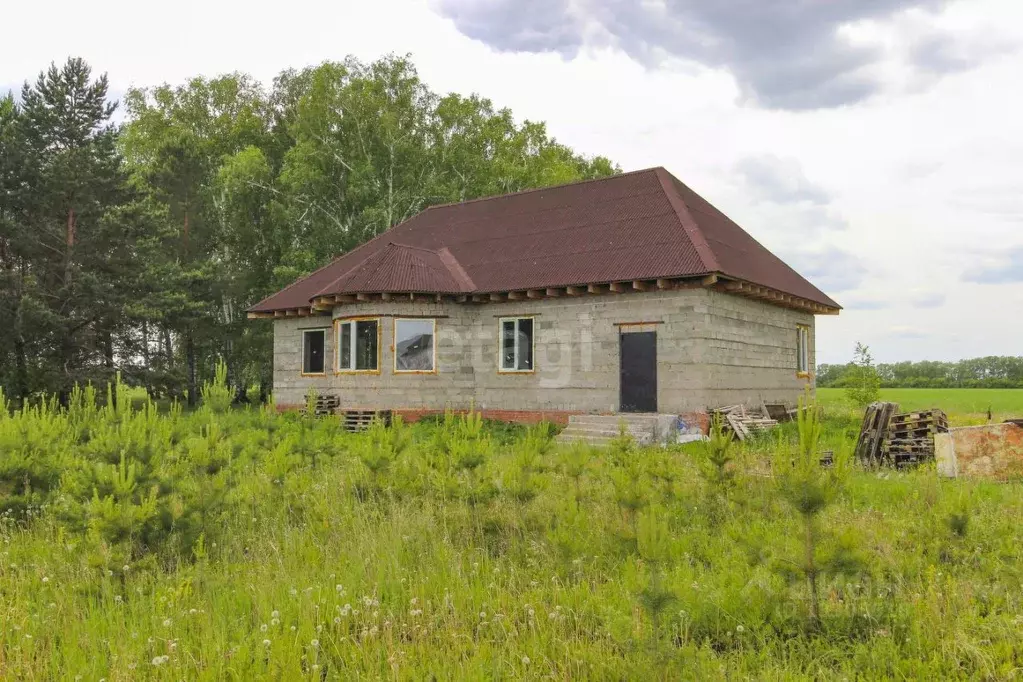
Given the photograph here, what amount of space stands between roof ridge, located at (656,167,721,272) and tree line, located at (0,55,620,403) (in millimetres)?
13573

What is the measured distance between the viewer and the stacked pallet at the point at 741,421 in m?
14.9

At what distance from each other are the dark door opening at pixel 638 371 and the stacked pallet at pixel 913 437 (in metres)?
5.35

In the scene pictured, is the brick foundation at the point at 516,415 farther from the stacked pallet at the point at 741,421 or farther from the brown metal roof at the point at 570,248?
the stacked pallet at the point at 741,421

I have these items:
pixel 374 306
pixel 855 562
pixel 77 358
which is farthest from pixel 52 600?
pixel 77 358

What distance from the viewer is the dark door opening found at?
54.2 ft

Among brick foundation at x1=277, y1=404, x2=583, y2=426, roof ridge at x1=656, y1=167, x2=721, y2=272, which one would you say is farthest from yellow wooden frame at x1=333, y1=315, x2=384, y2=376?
roof ridge at x1=656, y1=167, x2=721, y2=272

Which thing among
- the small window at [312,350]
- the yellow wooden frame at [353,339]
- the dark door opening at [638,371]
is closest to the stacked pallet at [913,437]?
the dark door opening at [638,371]

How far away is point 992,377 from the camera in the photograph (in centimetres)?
5581

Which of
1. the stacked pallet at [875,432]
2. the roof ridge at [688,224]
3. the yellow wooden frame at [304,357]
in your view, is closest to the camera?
the stacked pallet at [875,432]

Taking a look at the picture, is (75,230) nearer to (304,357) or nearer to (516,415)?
(304,357)

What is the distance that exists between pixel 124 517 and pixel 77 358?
80.3 ft

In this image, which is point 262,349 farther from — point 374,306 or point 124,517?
point 124,517

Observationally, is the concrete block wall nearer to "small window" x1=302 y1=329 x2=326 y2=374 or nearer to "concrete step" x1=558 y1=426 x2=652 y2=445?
"small window" x1=302 y1=329 x2=326 y2=374

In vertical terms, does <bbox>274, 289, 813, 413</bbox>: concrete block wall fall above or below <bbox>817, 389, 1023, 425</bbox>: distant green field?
above
